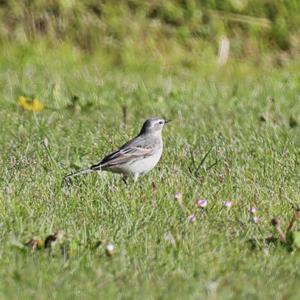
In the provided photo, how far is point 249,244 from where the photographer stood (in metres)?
5.29

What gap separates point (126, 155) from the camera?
22.9ft

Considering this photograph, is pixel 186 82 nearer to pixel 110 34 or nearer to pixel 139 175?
pixel 110 34

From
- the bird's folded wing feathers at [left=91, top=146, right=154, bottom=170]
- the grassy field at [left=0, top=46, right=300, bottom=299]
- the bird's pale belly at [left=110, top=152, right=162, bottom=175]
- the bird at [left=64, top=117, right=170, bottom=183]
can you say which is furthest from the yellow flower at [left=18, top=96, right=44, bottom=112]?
the bird's pale belly at [left=110, top=152, right=162, bottom=175]

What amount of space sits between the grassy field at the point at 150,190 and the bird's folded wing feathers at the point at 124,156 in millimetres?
97

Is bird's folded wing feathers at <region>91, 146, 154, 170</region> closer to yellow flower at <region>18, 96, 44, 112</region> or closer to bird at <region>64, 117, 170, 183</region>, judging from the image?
bird at <region>64, 117, 170, 183</region>

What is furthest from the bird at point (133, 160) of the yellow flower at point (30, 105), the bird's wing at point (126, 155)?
the yellow flower at point (30, 105)

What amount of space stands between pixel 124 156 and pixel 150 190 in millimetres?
775

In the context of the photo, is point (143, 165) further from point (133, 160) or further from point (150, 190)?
point (150, 190)

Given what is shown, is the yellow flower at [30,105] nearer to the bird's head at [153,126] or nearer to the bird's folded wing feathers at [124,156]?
the bird's head at [153,126]

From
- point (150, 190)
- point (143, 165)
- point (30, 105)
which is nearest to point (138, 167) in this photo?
point (143, 165)

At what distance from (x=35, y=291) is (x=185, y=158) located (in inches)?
113

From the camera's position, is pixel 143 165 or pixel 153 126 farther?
pixel 153 126

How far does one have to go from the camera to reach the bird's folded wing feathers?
22.2 ft


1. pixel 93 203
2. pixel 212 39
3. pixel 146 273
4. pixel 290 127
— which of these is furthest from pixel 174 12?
pixel 146 273
